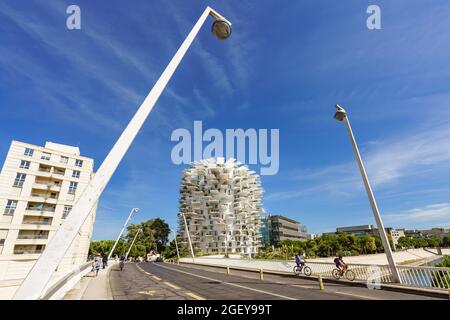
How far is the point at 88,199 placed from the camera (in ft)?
11.7

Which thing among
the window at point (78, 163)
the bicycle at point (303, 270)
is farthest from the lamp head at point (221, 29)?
the window at point (78, 163)

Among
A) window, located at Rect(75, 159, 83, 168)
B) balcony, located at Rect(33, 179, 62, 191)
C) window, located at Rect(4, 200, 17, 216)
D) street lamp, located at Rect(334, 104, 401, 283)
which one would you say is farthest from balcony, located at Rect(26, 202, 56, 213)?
street lamp, located at Rect(334, 104, 401, 283)

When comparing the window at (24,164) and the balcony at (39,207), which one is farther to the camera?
the window at (24,164)

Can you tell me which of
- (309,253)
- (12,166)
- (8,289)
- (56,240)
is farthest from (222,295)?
(12,166)

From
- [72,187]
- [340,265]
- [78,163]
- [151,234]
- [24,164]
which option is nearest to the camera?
[340,265]

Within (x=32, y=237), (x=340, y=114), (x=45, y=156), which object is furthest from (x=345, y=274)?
(x=45, y=156)

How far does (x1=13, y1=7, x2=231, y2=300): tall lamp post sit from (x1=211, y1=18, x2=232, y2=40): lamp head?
1.76 ft

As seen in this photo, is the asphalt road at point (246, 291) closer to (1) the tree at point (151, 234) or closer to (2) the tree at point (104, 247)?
(1) the tree at point (151, 234)

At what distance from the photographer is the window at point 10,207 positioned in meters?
41.7

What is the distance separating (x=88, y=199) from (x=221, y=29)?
5.58 metres

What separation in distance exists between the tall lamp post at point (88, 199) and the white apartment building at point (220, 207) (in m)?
73.4

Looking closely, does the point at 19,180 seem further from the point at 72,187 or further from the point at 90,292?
the point at 90,292
